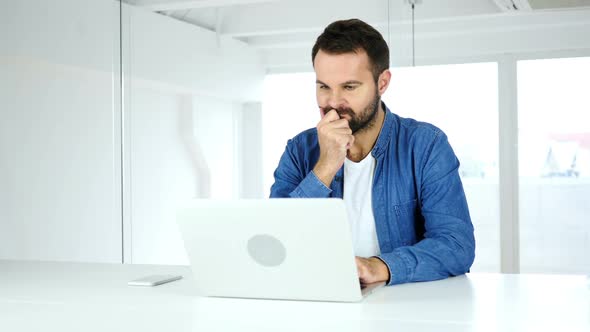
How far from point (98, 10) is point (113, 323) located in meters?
3.44

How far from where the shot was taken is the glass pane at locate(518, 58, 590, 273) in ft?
13.1

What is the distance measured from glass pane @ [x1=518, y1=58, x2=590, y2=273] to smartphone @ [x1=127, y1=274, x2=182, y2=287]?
2509mm

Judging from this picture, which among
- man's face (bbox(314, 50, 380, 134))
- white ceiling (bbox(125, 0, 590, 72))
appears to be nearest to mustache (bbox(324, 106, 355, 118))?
man's face (bbox(314, 50, 380, 134))

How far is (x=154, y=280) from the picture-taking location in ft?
6.69

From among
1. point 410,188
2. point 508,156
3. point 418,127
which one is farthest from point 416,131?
point 508,156

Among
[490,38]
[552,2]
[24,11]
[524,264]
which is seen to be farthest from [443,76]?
[24,11]

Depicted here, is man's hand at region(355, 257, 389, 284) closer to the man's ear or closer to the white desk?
the white desk

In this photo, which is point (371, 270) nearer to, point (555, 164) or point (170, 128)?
point (555, 164)

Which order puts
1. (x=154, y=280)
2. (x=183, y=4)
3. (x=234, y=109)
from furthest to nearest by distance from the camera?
(x=183, y=4) → (x=234, y=109) → (x=154, y=280)

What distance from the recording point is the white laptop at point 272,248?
159 cm

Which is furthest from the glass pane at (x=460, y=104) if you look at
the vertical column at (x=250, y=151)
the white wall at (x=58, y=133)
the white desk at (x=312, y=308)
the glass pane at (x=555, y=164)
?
the white desk at (x=312, y=308)

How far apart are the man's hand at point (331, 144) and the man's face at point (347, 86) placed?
0.13 feet

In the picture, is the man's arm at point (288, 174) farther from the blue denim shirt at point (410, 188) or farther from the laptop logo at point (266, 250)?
the laptop logo at point (266, 250)

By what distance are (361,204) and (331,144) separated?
22cm
